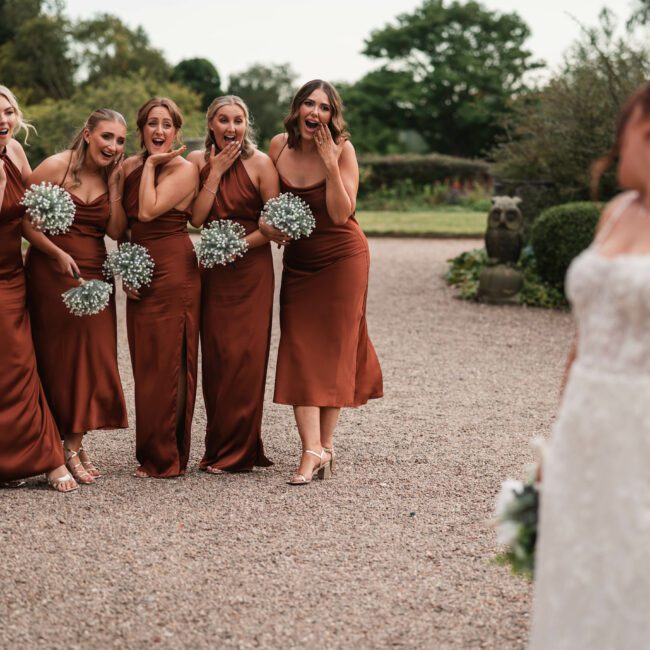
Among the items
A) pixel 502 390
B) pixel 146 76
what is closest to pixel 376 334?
pixel 502 390

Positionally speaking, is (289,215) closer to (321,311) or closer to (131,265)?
(321,311)

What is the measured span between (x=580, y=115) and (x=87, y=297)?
10421mm

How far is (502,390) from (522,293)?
4838 mm

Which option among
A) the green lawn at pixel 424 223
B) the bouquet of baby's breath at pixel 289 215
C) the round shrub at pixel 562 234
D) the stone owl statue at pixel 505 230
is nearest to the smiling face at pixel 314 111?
the bouquet of baby's breath at pixel 289 215

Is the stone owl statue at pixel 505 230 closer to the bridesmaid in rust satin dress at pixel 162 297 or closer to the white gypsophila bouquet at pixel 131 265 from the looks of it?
the bridesmaid in rust satin dress at pixel 162 297

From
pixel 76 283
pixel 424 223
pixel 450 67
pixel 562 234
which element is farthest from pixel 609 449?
pixel 450 67

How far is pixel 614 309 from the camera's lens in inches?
94.7

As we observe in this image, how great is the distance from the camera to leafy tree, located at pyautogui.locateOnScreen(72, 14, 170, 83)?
126 ft

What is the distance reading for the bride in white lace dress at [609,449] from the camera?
2426mm

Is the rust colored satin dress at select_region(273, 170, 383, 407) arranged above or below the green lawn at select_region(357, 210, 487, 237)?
above

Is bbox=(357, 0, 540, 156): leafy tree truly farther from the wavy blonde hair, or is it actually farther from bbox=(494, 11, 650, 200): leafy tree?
the wavy blonde hair

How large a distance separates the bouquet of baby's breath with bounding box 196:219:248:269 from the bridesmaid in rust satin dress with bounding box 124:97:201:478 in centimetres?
21

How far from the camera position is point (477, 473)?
5707 mm

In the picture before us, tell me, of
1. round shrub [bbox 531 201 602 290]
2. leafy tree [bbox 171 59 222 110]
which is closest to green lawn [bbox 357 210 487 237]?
round shrub [bbox 531 201 602 290]
